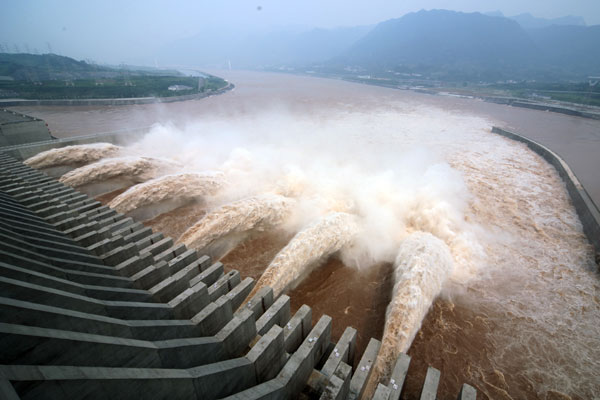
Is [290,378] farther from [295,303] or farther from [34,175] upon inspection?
[34,175]

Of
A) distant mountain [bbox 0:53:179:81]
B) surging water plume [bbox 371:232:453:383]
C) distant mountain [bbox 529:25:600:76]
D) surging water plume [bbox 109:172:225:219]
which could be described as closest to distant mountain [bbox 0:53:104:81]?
distant mountain [bbox 0:53:179:81]

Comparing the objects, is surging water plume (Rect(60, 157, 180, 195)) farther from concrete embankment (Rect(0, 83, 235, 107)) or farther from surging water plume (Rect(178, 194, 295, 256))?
concrete embankment (Rect(0, 83, 235, 107))

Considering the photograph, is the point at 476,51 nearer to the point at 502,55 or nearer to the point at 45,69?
the point at 502,55

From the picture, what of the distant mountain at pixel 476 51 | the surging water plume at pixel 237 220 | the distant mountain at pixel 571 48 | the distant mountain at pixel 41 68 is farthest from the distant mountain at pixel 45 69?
the distant mountain at pixel 571 48

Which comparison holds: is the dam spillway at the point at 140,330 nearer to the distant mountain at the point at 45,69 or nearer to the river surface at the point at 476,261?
the river surface at the point at 476,261

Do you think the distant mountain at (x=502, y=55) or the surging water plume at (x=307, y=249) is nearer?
the surging water plume at (x=307, y=249)

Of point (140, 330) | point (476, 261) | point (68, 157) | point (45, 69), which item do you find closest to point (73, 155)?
point (68, 157)
